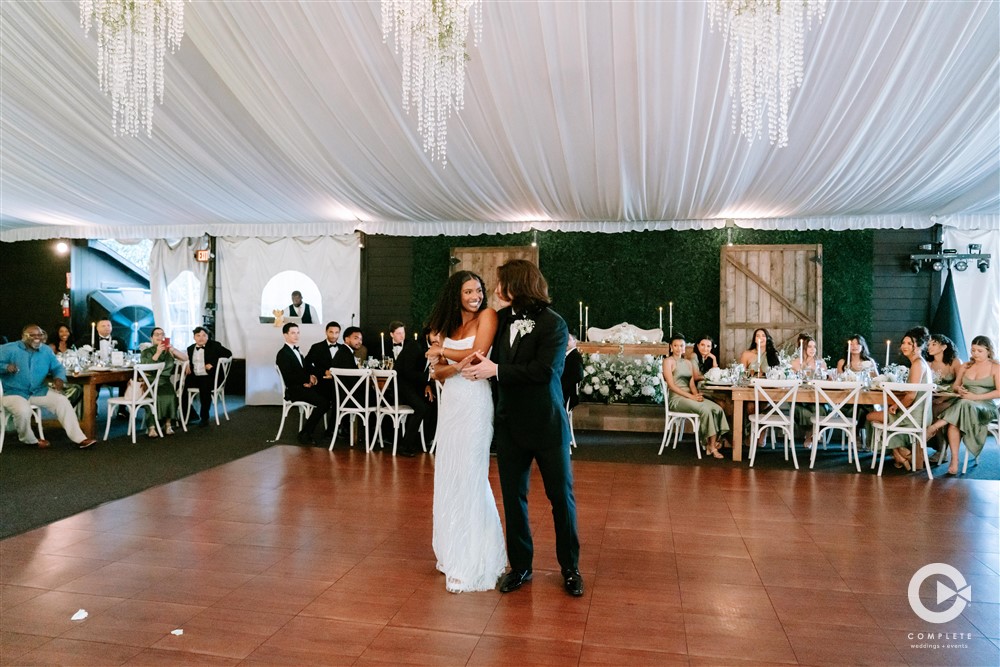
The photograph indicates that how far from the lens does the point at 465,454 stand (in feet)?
11.2

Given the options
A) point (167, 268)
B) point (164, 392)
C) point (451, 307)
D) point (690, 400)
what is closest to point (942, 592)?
point (451, 307)

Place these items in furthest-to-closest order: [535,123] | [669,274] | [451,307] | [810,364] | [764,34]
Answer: [669,274] < [810,364] < [535,123] < [764,34] < [451,307]

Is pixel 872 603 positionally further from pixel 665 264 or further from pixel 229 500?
pixel 665 264

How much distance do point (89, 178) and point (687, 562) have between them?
8728 millimetres

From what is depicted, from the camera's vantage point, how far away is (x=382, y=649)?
2.78m

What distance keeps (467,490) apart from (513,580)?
49 centimetres

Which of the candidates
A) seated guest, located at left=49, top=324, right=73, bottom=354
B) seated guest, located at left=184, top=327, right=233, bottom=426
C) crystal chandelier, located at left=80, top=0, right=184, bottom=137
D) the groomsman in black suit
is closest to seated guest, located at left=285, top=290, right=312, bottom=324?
seated guest, located at left=184, top=327, right=233, bottom=426

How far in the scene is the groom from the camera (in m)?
3.26

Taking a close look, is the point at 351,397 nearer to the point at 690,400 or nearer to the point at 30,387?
the point at 30,387

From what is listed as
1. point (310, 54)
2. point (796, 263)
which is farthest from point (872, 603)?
point (796, 263)

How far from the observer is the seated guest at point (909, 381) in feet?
21.1

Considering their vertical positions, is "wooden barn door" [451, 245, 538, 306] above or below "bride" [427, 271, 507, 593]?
above

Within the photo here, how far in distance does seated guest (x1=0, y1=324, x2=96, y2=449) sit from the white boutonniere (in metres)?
5.87

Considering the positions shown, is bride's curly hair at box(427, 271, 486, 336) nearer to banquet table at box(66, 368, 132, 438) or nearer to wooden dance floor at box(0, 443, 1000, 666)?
wooden dance floor at box(0, 443, 1000, 666)
